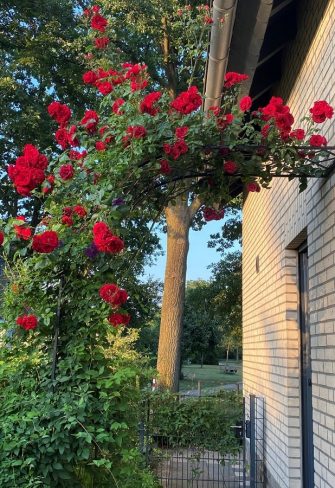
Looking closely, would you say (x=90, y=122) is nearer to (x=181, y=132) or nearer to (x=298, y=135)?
(x=181, y=132)

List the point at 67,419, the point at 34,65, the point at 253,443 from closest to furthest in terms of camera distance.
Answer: the point at 67,419, the point at 253,443, the point at 34,65

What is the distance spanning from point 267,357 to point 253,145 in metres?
3.39

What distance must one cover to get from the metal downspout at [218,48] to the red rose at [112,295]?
1.73m

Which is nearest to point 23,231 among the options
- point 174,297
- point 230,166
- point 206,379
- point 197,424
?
point 230,166

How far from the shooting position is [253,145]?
10.4 feet

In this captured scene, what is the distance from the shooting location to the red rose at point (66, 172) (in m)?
3.11

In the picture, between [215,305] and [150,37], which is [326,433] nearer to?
[150,37]

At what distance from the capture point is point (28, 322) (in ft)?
9.62

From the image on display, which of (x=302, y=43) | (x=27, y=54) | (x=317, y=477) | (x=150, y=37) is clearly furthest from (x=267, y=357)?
(x=27, y=54)

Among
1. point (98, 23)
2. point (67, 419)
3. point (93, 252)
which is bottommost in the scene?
point (67, 419)

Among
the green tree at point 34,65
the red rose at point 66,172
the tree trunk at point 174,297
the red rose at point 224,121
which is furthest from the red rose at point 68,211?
the green tree at point 34,65

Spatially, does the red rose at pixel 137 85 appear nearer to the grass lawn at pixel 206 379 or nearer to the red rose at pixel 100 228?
the red rose at pixel 100 228

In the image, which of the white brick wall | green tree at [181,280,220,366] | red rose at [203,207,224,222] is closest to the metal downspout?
the white brick wall

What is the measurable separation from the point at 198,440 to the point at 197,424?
0.21 metres
